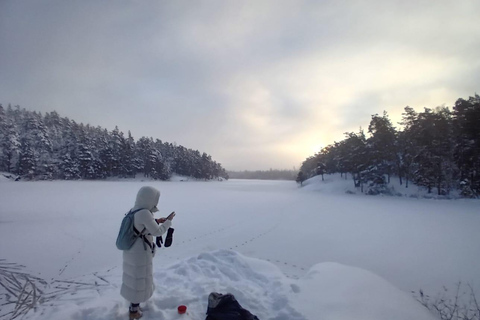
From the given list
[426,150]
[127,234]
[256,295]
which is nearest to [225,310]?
[256,295]

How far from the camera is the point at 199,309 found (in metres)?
3.62

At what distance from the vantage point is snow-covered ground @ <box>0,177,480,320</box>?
12.4 feet

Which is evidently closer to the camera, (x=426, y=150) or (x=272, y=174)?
(x=426, y=150)

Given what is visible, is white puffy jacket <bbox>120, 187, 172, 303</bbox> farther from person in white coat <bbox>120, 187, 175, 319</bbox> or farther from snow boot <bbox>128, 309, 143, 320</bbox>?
snow boot <bbox>128, 309, 143, 320</bbox>

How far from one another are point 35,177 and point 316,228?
46.3 m

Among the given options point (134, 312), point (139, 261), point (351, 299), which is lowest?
point (351, 299)

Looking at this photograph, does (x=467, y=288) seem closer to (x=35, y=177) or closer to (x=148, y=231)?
(x=148, y=231)

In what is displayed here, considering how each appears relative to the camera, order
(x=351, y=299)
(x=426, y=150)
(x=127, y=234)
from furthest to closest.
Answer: (x=426, y=150) → (x=351, y=299) → (x=127, y=234)

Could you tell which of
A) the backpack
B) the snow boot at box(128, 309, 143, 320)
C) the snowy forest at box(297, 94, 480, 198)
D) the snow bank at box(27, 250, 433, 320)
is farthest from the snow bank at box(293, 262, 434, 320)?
the snowy forest at box(297, 94, 480, 198)

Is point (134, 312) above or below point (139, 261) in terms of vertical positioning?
below

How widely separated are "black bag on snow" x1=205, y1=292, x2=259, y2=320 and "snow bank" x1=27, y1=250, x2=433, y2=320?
1.23ft

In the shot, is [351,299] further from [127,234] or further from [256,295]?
[127,234]

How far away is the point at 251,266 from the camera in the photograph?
5.47m

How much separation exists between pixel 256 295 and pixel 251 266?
4.21 feet
